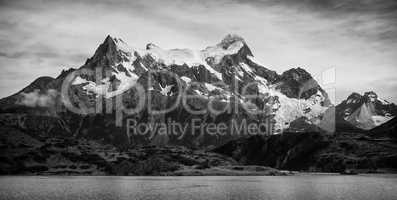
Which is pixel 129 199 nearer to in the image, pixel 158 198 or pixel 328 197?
pixel 158 198

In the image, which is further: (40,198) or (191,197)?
(191,197)

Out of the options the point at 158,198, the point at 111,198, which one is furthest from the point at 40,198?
the point at 158,198

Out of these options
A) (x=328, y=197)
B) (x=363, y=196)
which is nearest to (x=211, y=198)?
(x=328, y=197)

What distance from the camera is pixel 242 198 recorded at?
176m

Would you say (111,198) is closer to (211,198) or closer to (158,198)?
(158,198)

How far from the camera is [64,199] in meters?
168

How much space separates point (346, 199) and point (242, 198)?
33387 mm

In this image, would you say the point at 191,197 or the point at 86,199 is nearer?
the point at 86,199

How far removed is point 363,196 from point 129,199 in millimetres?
79235

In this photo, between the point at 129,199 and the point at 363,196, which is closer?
the point at 129,199

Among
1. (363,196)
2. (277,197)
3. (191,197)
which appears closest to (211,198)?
(191,197)

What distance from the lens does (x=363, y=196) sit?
18162cm

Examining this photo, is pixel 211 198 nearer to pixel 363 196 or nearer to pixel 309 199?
pixel 309 199

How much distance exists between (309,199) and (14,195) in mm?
97543
